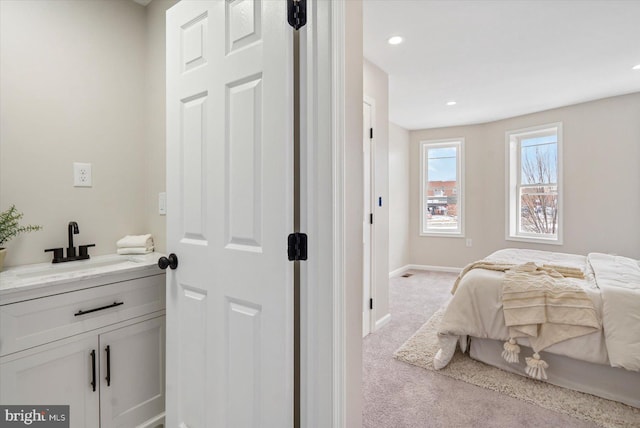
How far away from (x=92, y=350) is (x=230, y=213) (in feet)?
3.09

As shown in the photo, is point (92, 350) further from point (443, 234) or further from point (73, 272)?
point (443, 234)

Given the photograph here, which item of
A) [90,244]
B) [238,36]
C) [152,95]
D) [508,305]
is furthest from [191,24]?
[508,305]

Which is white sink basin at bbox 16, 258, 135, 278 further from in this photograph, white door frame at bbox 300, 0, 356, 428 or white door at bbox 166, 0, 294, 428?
white door frame at bbox 300, 0, 356, 428

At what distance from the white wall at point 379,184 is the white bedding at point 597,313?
0.87 meters

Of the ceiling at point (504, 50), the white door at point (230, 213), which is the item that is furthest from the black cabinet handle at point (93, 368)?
the ceiling at point (504, 50)

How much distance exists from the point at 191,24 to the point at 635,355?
2.89 m

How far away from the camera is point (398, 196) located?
17.8 ft

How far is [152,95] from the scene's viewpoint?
2.01 m

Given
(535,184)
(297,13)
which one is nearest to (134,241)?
(297,13)

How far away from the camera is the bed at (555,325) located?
1.86 metres

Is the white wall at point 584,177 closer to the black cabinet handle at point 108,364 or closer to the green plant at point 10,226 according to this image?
the black cabinet handle at point 108,364

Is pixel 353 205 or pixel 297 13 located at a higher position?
pixel 297 13

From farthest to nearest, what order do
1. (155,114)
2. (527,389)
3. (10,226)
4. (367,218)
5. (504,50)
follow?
(367,218) < (504,50) < (527,389) < (155,114) < (10,226)

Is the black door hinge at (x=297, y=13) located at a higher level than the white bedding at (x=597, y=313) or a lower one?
higher
